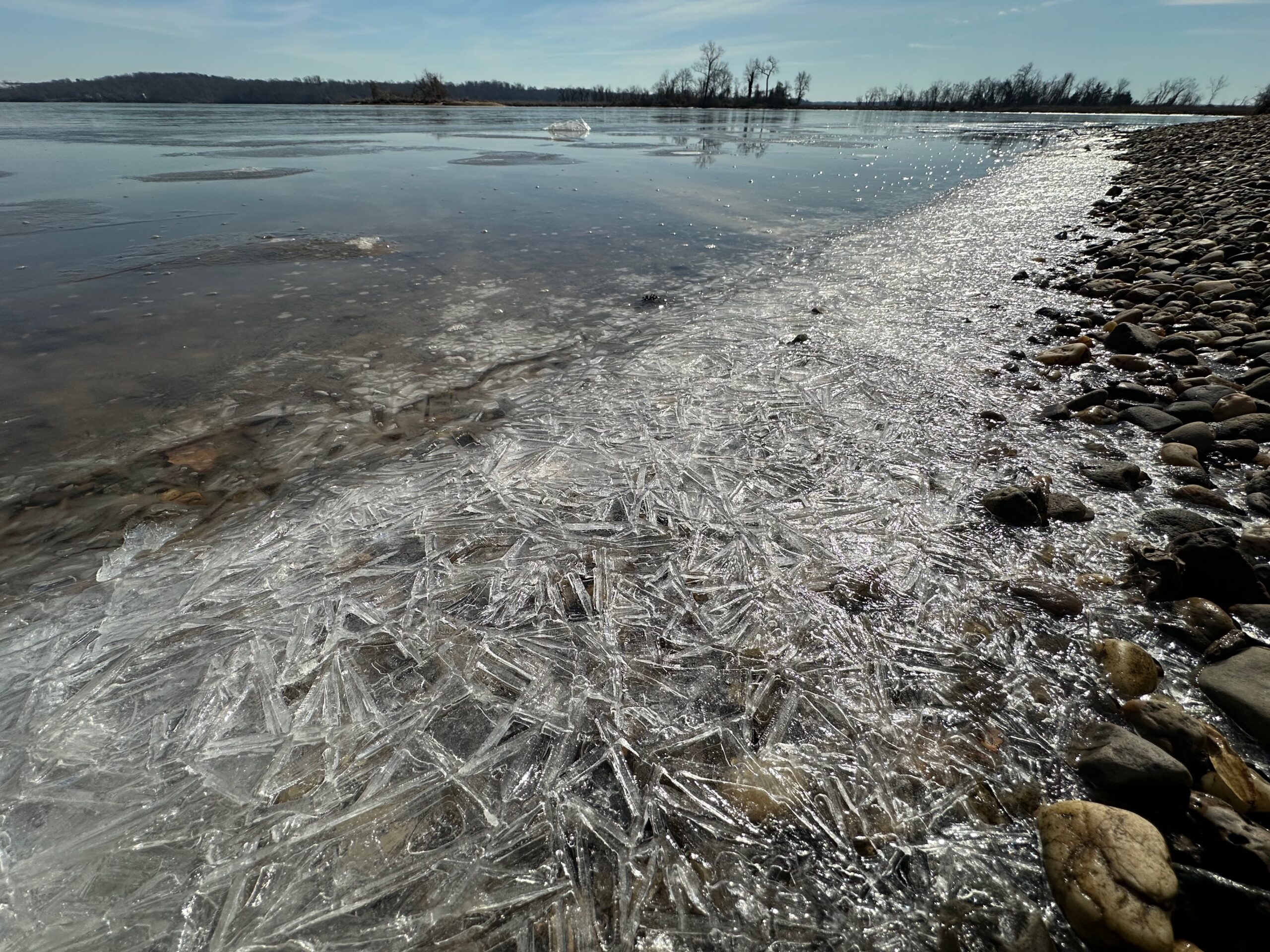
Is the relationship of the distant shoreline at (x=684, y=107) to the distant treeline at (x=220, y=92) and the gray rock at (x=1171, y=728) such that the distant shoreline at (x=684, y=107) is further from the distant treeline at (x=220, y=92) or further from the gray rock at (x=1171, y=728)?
the gray rock at (x=1171, y=728)

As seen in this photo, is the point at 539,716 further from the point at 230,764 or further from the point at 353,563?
the point at 353,563

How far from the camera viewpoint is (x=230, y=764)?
1611mm

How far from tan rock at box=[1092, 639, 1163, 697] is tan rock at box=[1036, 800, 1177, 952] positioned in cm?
58

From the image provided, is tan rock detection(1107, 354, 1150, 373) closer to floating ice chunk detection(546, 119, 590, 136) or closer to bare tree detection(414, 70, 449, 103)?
floating ice chunk detection(546, 119, 590, 136)

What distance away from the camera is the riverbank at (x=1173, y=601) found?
4.00 feet

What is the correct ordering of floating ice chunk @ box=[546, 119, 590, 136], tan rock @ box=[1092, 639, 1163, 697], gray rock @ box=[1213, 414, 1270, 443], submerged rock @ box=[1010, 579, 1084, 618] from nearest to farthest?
tan rock @ box=[1092, 639, 1163, 697] < submerged rock @ box=[1010, 579, 1084, 618] < gray rock @ box=[1213, 414, 1270, 443] < floating ice chunk @ box=[546, 119, 590, 136]

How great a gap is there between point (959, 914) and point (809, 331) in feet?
14.8

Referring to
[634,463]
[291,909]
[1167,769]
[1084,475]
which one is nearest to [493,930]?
[291,909]

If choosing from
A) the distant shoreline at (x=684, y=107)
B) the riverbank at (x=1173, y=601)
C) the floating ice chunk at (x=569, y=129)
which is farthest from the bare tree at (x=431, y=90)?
the riverbank at (x=1173, y=601)

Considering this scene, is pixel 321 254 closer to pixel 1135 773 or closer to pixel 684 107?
pixel 1135 773

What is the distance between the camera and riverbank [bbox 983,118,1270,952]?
1.22 meters

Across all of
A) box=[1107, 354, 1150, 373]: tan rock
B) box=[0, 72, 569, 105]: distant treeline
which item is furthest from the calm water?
box=[0, 72, 569, 105]: distant treeline

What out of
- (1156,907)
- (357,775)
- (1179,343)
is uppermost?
(1179,343)

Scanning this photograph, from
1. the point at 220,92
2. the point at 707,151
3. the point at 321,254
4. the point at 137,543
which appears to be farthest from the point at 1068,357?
the point at 220,92
